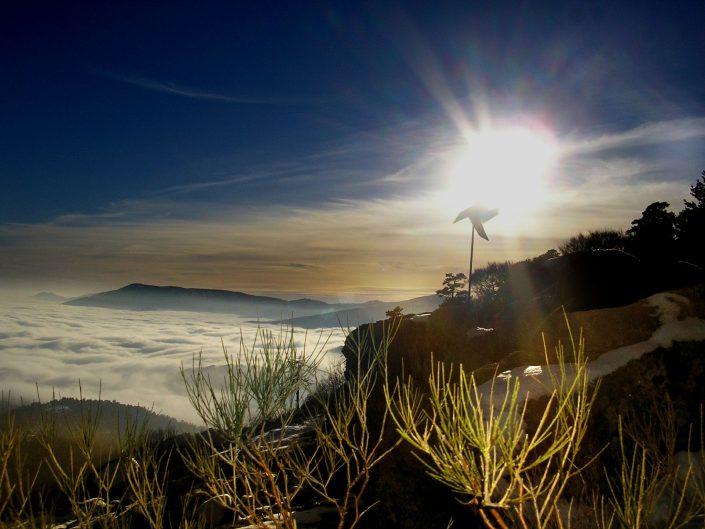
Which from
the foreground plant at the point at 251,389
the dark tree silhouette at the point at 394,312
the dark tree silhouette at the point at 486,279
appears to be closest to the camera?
the foreground plant at the point at 251,389

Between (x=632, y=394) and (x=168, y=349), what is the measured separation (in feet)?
675

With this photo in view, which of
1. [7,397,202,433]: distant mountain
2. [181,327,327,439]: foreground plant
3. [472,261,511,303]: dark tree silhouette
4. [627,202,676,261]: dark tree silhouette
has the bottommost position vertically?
[7,397,202,433]: distant mountain

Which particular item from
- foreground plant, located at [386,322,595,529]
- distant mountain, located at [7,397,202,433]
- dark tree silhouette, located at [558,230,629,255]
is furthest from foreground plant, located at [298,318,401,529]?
dark tree silhouette, located at [558,230,629,255]

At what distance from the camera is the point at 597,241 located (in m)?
22.4

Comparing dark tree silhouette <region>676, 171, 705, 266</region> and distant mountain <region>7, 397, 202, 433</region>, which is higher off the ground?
dark tree silhouette <region>676, 171, 705, 266</region>

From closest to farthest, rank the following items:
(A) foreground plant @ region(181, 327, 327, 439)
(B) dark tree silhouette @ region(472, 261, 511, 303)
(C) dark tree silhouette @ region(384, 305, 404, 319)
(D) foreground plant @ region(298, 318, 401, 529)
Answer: (D) foreground plant @ region(298, 318, 401, 529)
(A) foreground plant @ region(181, 327, 327, 439)
(C) dark tree silhouette @ region(384, 305, 404, 319)
(B) dark tree silhouette @ region(472, 261, 511, 303)

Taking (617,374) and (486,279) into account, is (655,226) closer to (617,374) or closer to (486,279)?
(486,279)

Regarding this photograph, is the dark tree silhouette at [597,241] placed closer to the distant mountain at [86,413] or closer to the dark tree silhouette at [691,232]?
the dark tree silhouette at [691,232]

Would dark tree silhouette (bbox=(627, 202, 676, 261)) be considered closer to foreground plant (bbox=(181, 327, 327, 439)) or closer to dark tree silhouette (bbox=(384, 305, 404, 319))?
dark tree silhouette (bbox=(384, 305, 404, 319))

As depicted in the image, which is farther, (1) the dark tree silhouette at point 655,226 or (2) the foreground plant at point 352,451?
(1) the dark tree silhouette at point 655,226

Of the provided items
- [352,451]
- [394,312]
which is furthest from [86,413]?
[352,451]

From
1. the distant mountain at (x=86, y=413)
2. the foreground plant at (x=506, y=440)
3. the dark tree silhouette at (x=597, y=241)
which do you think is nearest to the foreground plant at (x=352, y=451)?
the foreground plant at (x=506, y=440)

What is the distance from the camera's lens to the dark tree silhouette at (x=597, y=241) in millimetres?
21141

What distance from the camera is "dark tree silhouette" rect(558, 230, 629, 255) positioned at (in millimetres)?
21141
